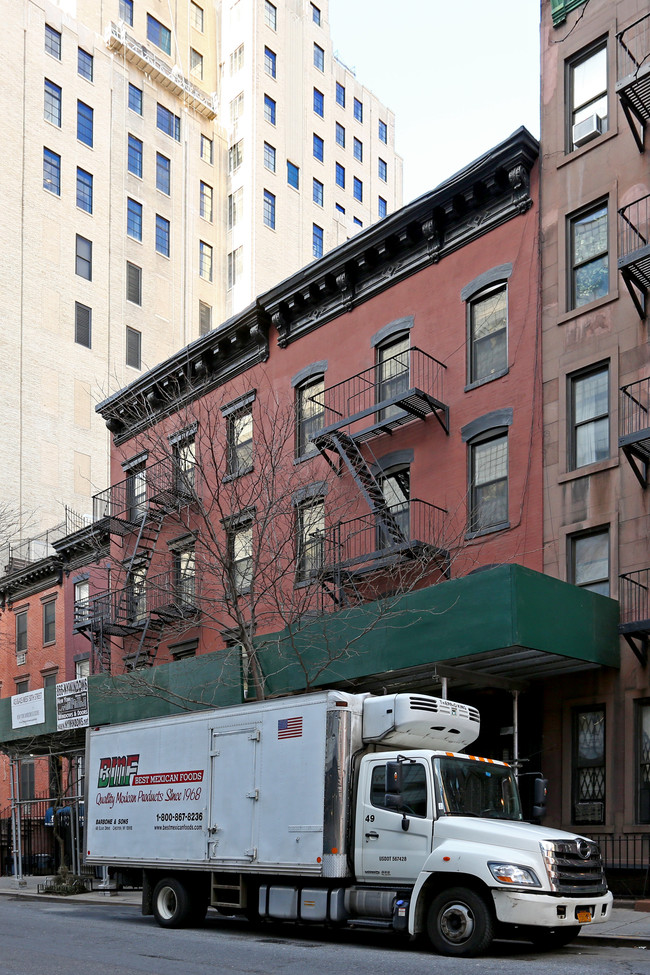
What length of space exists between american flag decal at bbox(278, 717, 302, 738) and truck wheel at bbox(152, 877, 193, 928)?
3.22 m

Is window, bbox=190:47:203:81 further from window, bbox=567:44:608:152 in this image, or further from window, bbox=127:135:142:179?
window, bbox=567:44:608:152

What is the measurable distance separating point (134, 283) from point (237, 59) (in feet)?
54.9

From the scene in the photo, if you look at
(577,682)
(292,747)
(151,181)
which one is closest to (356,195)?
(151,181)

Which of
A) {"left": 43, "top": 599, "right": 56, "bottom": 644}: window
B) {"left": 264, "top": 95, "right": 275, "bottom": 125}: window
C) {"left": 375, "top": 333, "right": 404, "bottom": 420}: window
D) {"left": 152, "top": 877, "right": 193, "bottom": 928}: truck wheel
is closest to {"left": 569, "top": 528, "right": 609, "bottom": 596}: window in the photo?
{"left": 375, "top": 333, "right": 404, "bottom": 420}: window

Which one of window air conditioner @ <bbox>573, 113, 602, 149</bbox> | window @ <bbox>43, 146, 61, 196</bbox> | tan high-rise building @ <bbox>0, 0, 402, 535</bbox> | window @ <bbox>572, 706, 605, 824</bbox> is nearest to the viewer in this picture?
window @ <bbox>572, 706, 605, 824</bbox>

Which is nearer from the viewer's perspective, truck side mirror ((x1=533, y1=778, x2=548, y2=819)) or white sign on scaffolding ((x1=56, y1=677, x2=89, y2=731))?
truck side mirror ((x1=533, y1=778, x2=548, y2=819))

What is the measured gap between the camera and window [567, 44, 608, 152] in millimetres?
21377

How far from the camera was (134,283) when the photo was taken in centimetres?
5553

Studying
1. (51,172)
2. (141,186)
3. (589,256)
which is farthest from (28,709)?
(141,186)

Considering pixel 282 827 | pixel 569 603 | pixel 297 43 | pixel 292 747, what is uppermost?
pixel 297 43

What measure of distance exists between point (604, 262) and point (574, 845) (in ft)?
38.6

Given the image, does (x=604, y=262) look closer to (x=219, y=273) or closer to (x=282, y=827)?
(x=282, y=827)

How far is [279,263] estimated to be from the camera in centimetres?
6269

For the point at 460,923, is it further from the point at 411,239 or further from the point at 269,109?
the point at 269,109
